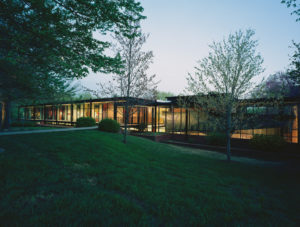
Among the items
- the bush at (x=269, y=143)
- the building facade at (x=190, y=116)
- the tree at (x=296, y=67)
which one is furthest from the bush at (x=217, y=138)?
the tree at (x=296, y=67)

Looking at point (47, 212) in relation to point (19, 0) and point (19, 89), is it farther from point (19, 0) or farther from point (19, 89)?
point (19, 89)

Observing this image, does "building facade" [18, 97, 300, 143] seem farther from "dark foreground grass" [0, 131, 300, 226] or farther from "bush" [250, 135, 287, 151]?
"dark foreground grass" [0, 131, 300, 226]

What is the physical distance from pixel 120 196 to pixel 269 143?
1299 centimetres

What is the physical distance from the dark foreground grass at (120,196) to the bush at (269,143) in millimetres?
6728

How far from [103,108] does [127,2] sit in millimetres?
22830

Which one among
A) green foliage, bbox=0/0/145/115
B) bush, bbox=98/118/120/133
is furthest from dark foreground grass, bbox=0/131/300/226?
bush, bbox=98/118/120/133

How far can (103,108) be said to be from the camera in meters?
27.3

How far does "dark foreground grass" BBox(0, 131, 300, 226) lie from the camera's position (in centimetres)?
318

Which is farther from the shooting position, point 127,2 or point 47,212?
point 127,2

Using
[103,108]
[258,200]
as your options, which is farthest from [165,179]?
[103,108]

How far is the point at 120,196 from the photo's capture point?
158 inches

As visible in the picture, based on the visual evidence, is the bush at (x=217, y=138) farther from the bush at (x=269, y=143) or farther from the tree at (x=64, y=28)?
the tree at (x=64, y=28)

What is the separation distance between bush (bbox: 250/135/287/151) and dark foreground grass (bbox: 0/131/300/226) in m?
6.73

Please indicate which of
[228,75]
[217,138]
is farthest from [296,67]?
[217,138]
